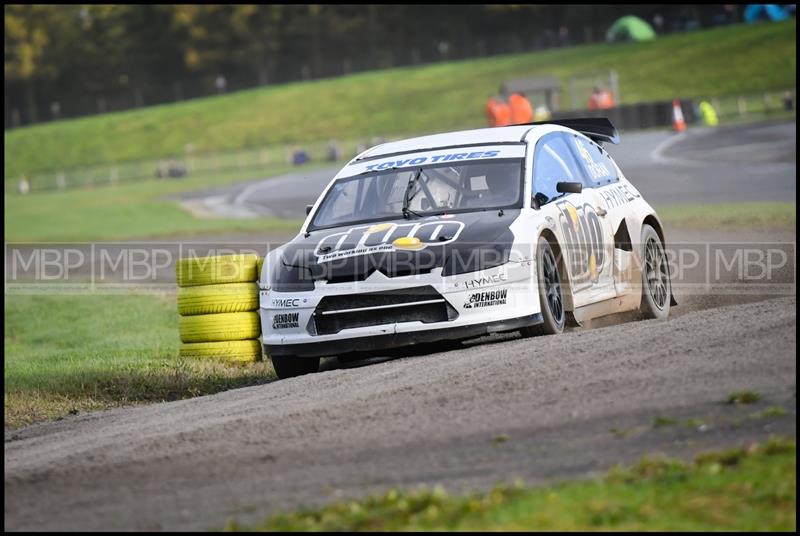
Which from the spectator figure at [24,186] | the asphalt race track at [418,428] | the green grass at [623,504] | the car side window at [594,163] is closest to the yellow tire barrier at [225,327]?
the asphalt race track at [418,428]

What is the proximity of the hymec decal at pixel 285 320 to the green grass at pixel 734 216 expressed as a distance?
10903mm

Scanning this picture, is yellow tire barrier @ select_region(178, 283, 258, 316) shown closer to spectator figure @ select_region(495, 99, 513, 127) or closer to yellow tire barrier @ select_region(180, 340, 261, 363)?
yellow tire barrier @ select_region(180, 340, 261, 363)

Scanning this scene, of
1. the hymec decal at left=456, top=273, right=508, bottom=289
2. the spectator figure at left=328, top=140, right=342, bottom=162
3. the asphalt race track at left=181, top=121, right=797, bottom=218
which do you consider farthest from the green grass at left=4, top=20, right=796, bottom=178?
the hymec decal at left=456, top=273, right=508, bottom=289

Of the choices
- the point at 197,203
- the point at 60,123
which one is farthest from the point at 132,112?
the point at 197,203

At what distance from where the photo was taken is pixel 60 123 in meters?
95.2

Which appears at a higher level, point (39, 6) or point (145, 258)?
point (39, 6)

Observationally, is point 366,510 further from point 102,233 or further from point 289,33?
point 289,33

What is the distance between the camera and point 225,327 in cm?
1135

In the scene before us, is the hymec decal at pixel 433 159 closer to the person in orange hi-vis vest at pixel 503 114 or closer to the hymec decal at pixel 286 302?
the hymec decal at pixel 286 302

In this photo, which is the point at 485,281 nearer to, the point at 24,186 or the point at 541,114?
the point at 541,114

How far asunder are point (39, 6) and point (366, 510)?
104888mm

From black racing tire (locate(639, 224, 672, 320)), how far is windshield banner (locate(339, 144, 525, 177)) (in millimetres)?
1548

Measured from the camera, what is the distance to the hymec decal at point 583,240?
398 inches

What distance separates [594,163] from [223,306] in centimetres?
340
